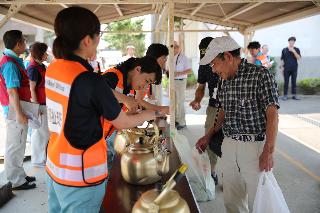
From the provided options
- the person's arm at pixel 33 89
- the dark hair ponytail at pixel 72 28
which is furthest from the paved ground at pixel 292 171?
the dark hair ponytail at pixel 72 28

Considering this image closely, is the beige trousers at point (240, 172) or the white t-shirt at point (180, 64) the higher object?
the white t-shirt at point (180, 64)

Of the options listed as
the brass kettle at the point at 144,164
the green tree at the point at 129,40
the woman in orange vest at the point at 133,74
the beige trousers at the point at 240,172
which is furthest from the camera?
the green tree at the point at 129,40

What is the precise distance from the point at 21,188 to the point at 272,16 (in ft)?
14.6

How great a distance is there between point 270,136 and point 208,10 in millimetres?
4867

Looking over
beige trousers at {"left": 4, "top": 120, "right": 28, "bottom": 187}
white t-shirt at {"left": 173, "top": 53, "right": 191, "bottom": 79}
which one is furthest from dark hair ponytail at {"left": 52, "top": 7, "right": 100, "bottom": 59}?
white t-shirt at {"left": 173, "top": 53, "right": 191, "bottom": 79}

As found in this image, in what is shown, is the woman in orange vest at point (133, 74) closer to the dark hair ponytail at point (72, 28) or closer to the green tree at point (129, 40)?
the dark hair ponytail at point (72, 28)

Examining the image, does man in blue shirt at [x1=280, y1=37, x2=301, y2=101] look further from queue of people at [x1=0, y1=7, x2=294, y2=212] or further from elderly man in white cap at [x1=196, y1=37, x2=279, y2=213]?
elderly man in white cap at [x1=196, y1=37, x2=279, y2=213]

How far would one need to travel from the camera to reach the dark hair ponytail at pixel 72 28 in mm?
1212

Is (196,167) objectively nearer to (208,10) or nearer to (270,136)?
(270,136)

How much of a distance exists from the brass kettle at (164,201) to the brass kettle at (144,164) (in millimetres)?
475

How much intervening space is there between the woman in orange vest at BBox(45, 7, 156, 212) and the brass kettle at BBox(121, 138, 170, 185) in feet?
1.46

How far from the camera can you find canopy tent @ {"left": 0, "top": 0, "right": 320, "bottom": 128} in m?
3.21

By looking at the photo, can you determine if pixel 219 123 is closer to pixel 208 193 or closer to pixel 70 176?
pixel 208 193

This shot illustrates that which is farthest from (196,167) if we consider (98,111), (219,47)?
(98,111)
